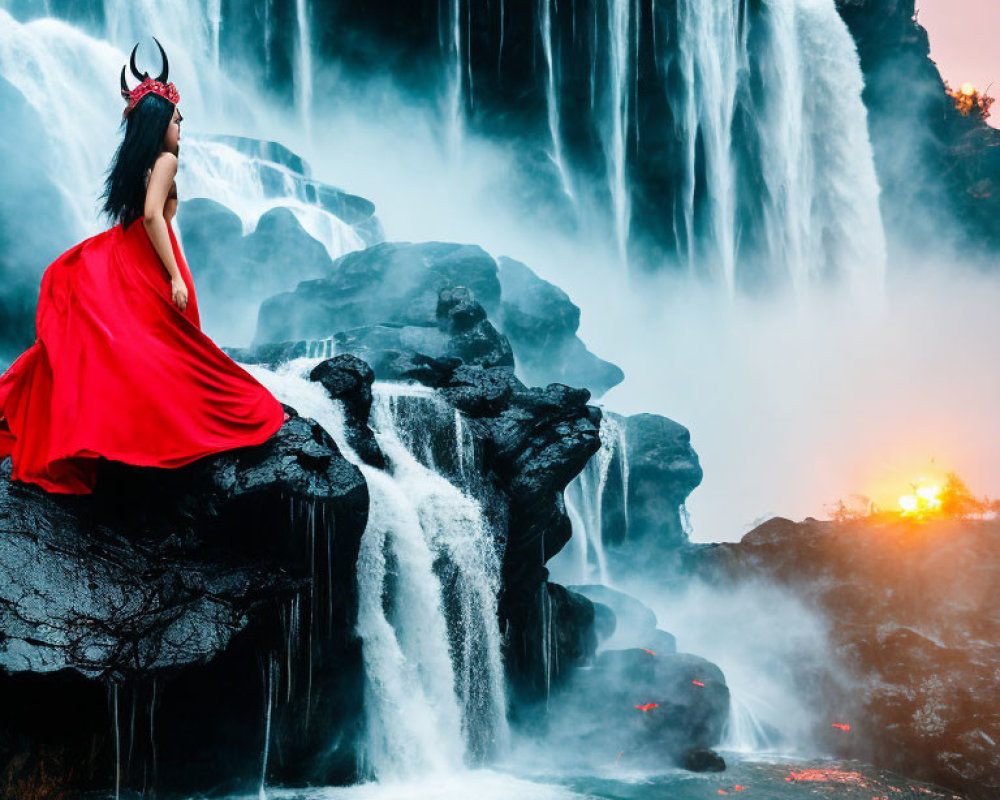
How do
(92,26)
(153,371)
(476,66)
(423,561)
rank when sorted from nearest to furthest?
(153,371)
(423,561)
(92,26)
(476,66)

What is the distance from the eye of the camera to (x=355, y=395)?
900 cm

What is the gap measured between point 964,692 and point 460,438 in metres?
9.47

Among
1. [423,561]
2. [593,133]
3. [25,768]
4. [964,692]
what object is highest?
[593,133]

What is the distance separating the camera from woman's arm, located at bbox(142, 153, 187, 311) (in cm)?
421

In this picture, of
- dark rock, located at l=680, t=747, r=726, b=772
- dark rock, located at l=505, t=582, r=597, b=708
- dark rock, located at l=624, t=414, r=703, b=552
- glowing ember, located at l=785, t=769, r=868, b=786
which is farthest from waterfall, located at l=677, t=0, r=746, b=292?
dark rock, located at l=680, t=747, r=726, b=772

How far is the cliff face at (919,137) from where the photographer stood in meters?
29.2

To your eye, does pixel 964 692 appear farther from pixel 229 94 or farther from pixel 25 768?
pixel 229 94

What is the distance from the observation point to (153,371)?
4.42 m

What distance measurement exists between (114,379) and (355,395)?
474cm

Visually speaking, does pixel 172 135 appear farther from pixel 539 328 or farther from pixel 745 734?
pixel 539 328

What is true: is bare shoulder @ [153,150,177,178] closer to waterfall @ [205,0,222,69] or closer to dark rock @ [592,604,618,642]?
dark rock @ [592,604,618,642]

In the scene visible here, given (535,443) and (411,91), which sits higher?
(411,91)

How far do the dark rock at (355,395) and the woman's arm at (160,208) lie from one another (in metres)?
4.63

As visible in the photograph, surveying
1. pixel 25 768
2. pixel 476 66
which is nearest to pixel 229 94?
pixel 476 66
